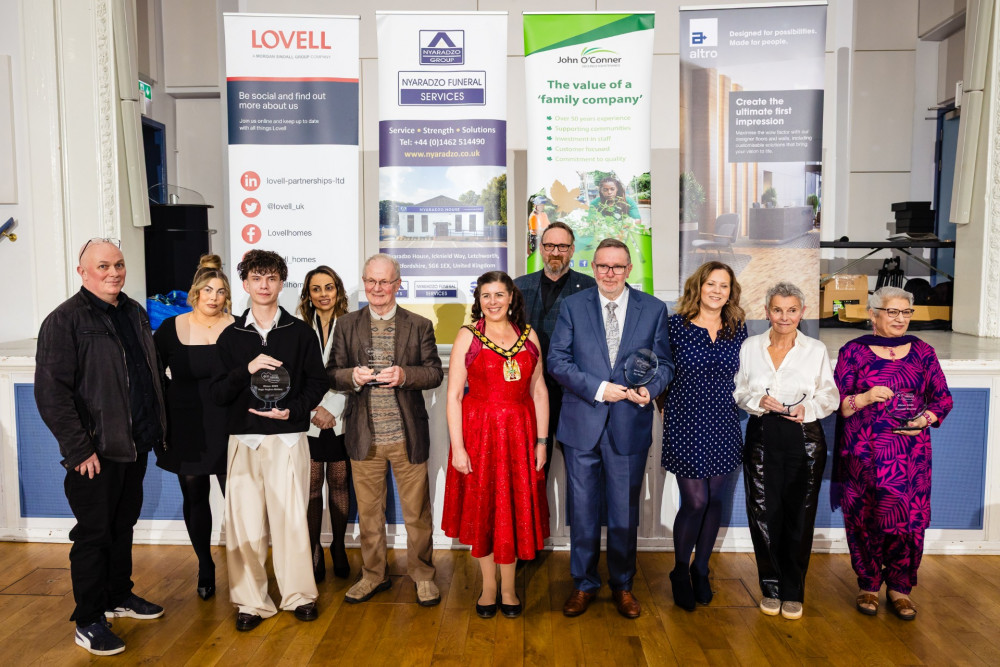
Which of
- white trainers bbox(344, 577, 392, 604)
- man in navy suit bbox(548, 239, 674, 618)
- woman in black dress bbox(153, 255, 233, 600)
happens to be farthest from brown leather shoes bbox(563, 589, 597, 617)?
woman in black dress bbox(153, 255, 233, 600)

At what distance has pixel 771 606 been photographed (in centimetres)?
308

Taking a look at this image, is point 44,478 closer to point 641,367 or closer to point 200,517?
point 200,517

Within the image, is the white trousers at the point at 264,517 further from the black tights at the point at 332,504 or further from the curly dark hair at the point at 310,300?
the curly dark hair at the point at 310,300

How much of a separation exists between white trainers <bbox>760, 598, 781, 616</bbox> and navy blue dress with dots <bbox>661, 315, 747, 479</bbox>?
61 cm

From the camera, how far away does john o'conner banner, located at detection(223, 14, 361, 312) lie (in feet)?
13.4

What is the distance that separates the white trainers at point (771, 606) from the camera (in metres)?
3.07

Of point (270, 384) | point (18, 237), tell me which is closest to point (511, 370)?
point (270, 384)

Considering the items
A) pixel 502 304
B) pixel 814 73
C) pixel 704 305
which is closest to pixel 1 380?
pixel 502 304

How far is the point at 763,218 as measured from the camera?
13.1ft

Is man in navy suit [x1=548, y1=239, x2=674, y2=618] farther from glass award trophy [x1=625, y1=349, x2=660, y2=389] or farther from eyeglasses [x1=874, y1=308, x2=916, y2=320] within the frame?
eyeglasses [x1=874, y1=308, x2=916, y2=320]

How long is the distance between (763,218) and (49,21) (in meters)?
4.38

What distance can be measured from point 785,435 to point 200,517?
2545 millimetres

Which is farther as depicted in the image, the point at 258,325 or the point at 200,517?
the point at 200,517

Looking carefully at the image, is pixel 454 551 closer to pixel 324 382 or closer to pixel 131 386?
pixel 324 382
